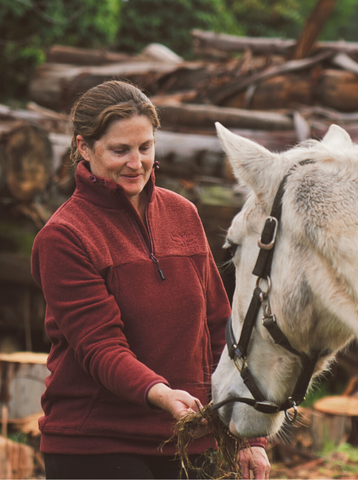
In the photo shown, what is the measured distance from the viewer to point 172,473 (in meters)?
1.85

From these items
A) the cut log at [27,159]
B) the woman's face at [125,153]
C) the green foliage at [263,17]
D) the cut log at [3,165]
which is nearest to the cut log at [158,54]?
the cut log at [27,159]

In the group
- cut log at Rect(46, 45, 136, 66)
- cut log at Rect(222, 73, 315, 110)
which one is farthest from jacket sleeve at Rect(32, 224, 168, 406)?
cut log at Rect(46, 45, 136, 66)

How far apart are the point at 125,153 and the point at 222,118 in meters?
4.67

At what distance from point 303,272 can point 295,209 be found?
0.60 feet

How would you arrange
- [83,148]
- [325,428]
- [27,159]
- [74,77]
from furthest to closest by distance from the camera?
[74,77] < [27,159] < [325,428] < [83,148]

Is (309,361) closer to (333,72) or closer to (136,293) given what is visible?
(136,293)

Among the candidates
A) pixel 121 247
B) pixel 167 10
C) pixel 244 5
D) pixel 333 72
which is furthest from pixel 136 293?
pixel 244 5

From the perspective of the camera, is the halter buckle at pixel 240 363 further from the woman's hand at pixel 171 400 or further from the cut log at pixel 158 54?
the cut log at pixel 158 54

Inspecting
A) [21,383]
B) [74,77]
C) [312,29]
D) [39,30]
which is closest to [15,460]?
[21,383]

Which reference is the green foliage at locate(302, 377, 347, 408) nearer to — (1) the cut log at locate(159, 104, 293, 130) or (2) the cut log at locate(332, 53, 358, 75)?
(1) the cut log at locate(159, 104, 293, 130)

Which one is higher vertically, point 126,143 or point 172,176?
point 126,143

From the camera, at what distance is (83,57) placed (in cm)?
973

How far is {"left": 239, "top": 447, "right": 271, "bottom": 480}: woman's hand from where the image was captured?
1905mm

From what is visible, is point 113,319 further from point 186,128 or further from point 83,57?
point 83,57
